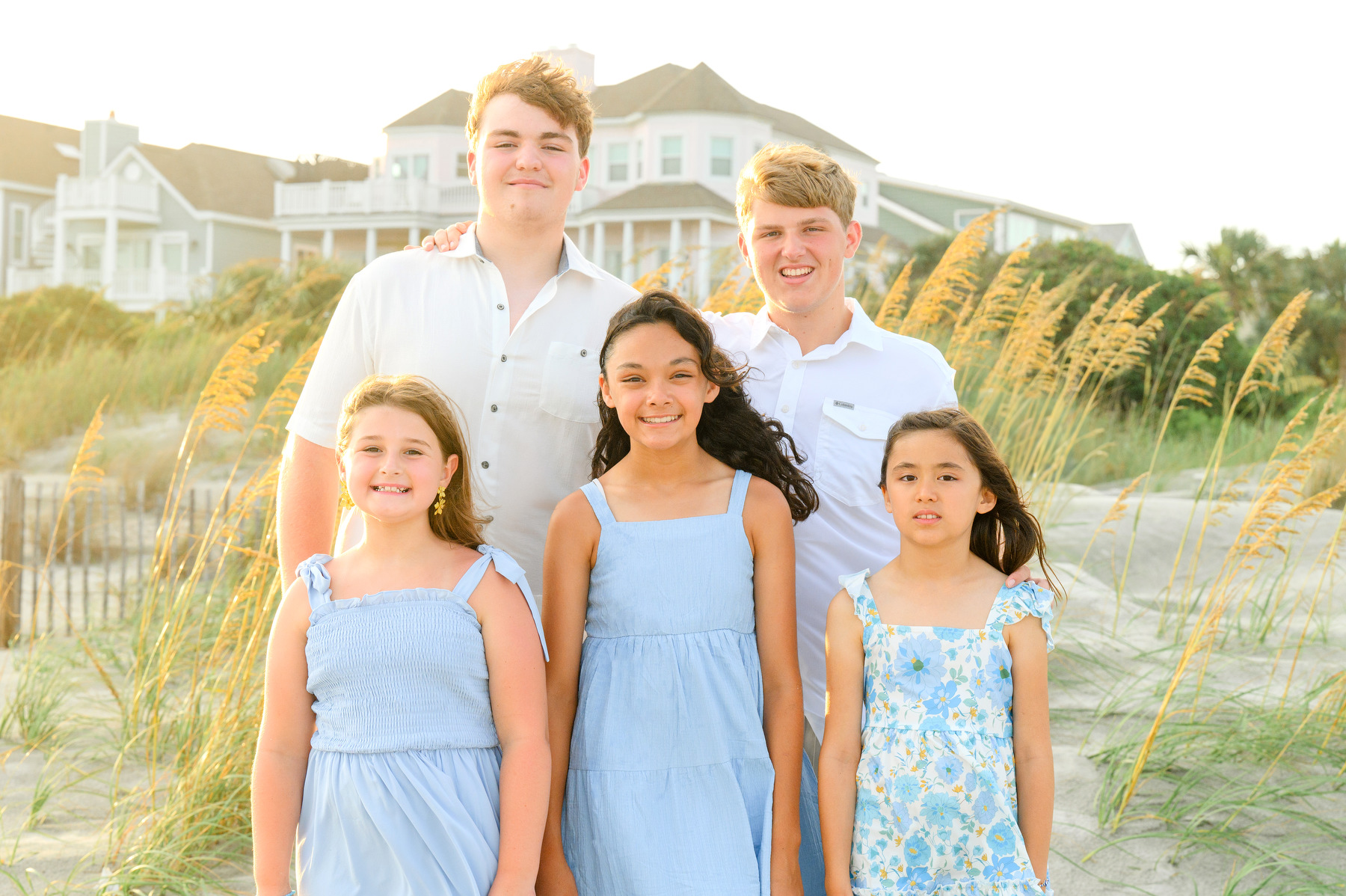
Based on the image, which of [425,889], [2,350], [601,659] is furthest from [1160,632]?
[2,350]

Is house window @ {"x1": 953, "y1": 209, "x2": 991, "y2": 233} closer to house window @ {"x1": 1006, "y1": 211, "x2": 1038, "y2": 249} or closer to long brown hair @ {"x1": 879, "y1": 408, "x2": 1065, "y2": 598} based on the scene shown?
house window @ {"x1": 1006, "y1": 211, "x2": 1038, "y2": 249}

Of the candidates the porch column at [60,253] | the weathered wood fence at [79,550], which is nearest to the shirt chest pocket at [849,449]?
the weathered wood fence at [79,550]

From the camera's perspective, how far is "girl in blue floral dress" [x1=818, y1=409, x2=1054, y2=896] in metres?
2.19

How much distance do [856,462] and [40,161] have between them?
39989 mm

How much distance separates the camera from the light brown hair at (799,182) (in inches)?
104

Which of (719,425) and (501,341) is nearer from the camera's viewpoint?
(719,425)

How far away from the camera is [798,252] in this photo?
2658 mm

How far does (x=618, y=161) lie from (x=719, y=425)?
90.7ft

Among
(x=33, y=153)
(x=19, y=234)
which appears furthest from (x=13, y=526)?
(x=33, y=153)

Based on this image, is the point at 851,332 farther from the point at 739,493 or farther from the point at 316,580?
the point at 316,580

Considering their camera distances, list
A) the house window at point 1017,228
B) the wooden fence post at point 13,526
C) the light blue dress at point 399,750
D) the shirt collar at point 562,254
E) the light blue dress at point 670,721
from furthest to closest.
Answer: the house window at point 1017,228, the wooden fence post at point 13,526, the shirt collar at point 562,254, the light blue dress at point 670,721, the light blue dress at point 399,750

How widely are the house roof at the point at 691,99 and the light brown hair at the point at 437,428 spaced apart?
1016 inches

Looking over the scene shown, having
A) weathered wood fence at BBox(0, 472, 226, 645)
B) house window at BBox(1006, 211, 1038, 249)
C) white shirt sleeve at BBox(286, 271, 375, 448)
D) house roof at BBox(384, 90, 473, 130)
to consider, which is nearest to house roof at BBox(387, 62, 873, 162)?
house roof at BBox(384, 90, 473, 130)

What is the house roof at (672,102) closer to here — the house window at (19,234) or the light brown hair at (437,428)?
the house window at (19,234)
